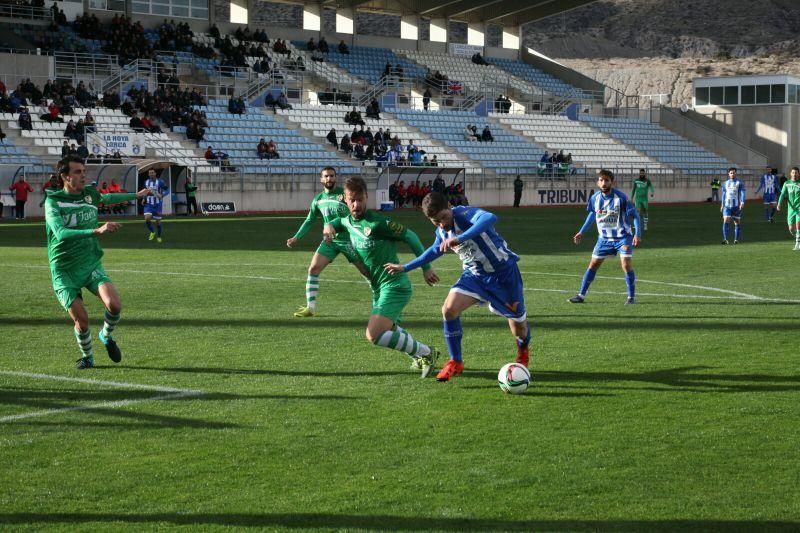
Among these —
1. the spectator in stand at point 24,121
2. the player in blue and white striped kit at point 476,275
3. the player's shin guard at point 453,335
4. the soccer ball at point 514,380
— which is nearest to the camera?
the soccer ball at point 514,380

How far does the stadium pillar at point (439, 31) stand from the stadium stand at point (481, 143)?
34.8ft

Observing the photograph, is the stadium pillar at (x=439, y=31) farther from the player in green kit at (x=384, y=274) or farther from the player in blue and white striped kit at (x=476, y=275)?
the player in blue and white striped kit at (x=476, y=275)

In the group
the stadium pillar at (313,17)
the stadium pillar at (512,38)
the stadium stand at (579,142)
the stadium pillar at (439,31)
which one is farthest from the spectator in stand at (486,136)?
the stadium pillar at (512,38)

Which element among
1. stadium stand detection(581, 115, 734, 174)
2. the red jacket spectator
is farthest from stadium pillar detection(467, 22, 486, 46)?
the red jacket spectator

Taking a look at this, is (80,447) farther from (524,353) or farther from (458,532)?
(524,353)

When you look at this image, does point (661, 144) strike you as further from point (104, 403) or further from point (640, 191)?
point (104, 403)

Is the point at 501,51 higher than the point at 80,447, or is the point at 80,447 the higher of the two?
the point at 501,51

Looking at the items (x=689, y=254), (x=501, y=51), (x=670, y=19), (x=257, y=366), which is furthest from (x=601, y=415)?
(x=670, y=19)

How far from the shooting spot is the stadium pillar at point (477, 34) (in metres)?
72.6

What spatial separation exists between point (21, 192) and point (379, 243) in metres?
32.0

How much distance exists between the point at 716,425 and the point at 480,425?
1691 mm

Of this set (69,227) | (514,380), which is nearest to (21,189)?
(69,227)

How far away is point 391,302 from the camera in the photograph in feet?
32.1

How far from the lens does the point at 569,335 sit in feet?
40.6
